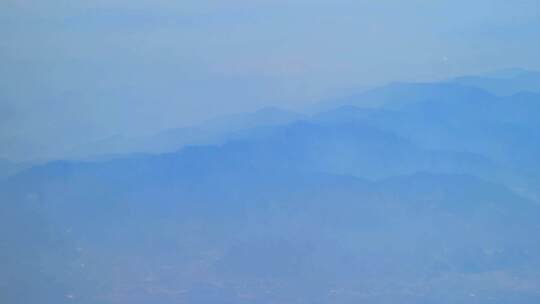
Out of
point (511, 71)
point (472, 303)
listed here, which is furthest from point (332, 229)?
point (511, 71)

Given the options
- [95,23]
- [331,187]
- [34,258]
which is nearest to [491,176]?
[331,187]

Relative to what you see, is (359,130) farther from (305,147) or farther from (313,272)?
(313,272)

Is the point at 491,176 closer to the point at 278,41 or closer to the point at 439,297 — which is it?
the point at 439,297

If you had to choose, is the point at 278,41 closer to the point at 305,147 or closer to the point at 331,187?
the point at 305,147

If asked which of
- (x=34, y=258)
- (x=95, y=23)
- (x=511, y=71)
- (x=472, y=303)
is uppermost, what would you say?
(x=95, y=23)

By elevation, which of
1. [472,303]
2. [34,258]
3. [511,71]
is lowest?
[472,303]

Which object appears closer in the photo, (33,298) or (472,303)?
(472,303)

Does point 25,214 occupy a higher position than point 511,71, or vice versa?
point 511,71

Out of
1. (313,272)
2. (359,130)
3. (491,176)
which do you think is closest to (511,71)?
(491,176)

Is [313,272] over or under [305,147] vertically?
under
